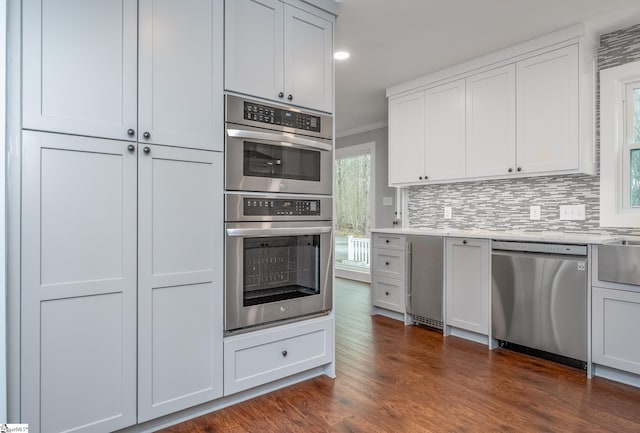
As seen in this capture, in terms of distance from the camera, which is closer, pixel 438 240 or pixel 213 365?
pixel 213 365

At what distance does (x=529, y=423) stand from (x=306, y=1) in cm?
264

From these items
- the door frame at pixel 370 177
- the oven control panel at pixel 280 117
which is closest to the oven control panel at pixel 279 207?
the oven control panel at pixel 280 117

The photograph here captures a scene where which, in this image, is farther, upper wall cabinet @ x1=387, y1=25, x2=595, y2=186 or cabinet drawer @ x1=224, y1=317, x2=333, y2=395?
upper wall cabinet @ x1=387, y1=25, x2=595, y2=186

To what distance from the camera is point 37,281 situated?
155 centimetres

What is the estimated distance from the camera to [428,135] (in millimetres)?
3818

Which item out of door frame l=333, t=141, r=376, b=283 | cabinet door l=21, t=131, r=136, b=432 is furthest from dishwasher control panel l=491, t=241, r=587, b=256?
door frame l=333, t=141, r=376, b=283

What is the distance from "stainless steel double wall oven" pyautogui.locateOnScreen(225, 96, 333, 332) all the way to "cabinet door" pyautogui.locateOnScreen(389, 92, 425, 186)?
1673 millimetres

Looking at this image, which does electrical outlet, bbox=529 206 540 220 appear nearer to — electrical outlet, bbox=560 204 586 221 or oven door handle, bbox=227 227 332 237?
electrical outlet, bbox=560 204 586 221

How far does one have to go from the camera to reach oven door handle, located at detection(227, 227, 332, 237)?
208cm

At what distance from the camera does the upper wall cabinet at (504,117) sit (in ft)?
9.38

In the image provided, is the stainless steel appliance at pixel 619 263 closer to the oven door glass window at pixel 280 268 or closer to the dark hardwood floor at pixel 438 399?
the dark hardwood floor at pixel 438 399

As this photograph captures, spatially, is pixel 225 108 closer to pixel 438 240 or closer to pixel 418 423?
pixel 418 423

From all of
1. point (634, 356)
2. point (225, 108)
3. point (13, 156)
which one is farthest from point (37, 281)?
point (634, 356)

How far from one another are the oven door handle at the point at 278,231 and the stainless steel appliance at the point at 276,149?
224 millimetres
